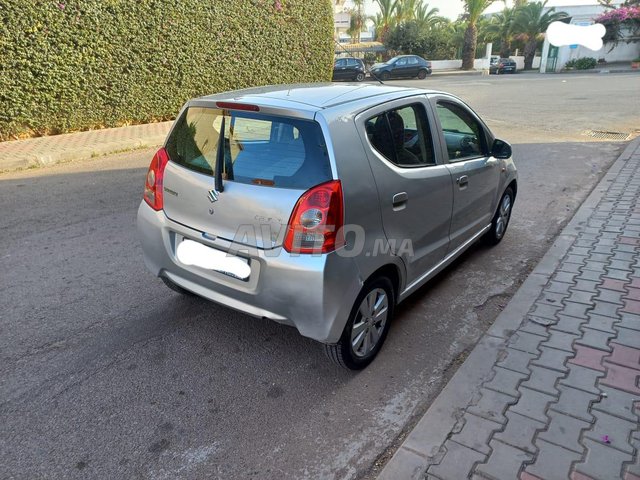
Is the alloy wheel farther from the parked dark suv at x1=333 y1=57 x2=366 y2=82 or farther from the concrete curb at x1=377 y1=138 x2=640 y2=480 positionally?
the parked dark suv at x1=333 y1=57 x2=366 y2=82

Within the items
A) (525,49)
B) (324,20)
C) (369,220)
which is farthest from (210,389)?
(525,49)

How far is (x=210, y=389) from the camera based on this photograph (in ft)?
8.52

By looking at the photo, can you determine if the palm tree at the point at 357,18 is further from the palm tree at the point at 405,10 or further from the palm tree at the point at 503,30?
the palm tree at the point at 503,30

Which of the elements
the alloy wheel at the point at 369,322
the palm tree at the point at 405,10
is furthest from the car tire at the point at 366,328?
the palm tree at the point at 405,10

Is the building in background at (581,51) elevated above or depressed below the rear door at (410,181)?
above

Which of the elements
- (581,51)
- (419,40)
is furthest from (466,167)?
(581,51)

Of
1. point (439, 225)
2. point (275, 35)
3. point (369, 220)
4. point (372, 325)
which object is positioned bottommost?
point (372, 325)

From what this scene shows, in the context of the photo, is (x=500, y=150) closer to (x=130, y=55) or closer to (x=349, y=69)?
(x=130, y=55)

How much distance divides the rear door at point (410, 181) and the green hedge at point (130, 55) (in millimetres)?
8123

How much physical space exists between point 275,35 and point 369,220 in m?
12.3

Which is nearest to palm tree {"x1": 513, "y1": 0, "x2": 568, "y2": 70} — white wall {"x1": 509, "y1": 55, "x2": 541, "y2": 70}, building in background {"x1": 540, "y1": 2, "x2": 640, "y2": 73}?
white wall {"x1": 509, "y1": 55, "x2": 541, "y2": 70}

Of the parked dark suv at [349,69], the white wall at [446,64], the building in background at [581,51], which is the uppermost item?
the building in background at [581,51]

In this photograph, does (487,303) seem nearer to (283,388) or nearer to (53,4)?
(283,388)

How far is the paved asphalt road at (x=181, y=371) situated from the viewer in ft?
7.14
